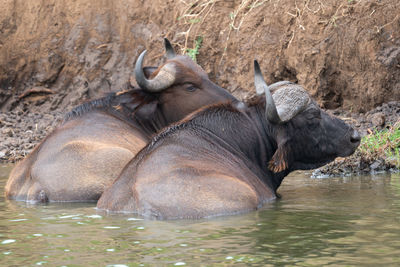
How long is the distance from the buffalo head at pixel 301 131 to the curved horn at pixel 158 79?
5.25 feet

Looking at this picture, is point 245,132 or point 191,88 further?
point 191,88

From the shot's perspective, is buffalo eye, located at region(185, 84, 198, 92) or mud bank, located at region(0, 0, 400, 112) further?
mud bank, located at region(0, 0, 400, 112)

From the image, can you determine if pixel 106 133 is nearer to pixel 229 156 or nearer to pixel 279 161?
pixel 229 156

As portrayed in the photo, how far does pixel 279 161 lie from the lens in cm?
786

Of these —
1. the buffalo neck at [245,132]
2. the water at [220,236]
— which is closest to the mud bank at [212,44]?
Result: the buffalo neck at [245,132]

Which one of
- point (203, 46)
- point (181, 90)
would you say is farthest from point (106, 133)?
point (203, 46)

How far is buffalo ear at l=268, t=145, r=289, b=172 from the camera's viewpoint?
7.84 meters

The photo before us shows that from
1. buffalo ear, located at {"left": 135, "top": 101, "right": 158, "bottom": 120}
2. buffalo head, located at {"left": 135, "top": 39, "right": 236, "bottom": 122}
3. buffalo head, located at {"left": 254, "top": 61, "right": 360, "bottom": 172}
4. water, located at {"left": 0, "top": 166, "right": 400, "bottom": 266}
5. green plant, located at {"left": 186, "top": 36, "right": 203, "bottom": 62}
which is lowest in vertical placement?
water, located at {"left": 0, "top": 166, "right": 400, "bottom": 266}

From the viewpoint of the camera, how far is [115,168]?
8.69 meters

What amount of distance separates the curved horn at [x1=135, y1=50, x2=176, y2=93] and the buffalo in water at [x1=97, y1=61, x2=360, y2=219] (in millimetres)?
1549

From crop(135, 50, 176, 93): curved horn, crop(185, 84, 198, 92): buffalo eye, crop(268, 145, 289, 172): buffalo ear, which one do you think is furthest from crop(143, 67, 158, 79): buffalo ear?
crop(268, 145, 289, 172): buffalo ear

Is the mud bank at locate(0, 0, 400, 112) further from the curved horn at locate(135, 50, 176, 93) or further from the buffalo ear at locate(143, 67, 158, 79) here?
the curved horn at locate(135, 50, 176, 93)

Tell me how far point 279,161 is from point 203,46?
29.4 ft

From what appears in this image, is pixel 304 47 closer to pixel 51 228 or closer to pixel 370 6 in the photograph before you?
pixel 370 6
